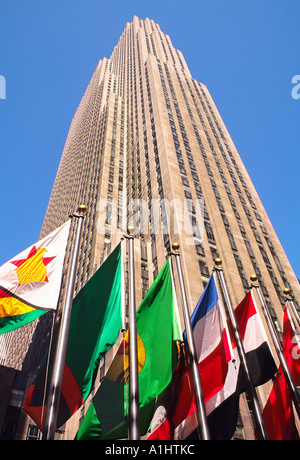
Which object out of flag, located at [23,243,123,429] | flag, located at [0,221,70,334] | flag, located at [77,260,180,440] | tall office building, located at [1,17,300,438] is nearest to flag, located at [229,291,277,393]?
flag, located at [77,260,180,440]

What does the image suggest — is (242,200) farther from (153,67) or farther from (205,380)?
(153,67)

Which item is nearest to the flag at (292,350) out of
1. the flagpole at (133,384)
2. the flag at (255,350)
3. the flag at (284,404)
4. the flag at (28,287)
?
the flag at (284,404)

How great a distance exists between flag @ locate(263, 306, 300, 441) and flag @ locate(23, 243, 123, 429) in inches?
306

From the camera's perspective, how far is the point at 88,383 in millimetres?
12555

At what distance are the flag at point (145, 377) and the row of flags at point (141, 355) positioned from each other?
0.11 ft

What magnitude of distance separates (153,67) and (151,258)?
60556 mm

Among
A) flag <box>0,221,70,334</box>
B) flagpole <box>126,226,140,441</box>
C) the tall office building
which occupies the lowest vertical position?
flagpole <box>126,226,140,441</box>

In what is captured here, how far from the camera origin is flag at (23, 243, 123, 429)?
12750 mm

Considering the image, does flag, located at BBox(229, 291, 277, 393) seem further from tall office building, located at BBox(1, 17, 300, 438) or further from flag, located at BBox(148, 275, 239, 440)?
tall office building, located at BBox(1, 17, 300, 438)

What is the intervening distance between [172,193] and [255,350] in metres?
30.0

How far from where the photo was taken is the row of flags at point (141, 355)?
1267 centimetres

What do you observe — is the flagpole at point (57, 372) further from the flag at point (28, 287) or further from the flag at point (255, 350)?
the flag at point (255, 350)
